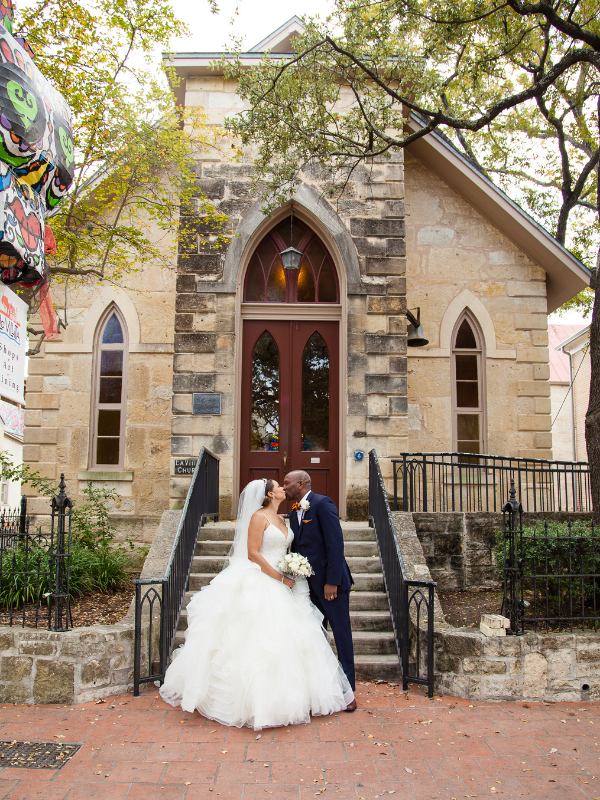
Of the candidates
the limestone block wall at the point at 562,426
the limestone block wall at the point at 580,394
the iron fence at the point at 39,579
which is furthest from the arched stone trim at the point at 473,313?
the limestone block wall at the point at 562,426

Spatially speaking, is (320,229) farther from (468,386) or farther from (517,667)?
(517,667)

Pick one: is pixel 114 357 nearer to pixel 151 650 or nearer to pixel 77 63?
pixel 77 63

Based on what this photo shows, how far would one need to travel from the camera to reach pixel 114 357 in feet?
33.7

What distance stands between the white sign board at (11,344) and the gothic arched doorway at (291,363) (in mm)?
5765

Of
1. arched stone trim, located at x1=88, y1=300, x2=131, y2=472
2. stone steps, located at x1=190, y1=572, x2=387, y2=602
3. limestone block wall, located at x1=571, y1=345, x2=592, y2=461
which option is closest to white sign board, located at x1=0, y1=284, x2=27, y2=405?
stone steps, located at x1=190, y1=572, x2=387, y2=602

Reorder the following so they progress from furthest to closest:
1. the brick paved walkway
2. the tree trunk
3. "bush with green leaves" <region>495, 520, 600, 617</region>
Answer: the tree trunk
"bush with green leaves" <region>495, 520, 600, 617</region>
the brick paved walkway

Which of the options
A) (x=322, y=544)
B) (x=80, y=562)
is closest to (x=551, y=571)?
(x=322, y=544)

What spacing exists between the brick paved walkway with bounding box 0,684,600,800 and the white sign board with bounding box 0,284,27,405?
7.93ft

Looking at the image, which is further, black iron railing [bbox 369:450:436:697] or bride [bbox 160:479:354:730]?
black iron railing [bbox 369:450:436:697]

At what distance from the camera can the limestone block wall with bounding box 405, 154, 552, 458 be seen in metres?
10.2

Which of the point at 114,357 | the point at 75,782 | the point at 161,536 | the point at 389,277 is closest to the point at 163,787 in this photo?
the point at 75,782

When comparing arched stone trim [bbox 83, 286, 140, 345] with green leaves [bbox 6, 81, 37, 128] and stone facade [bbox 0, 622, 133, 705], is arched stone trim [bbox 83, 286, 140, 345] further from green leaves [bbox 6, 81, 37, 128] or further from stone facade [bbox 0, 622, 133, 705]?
green leaves [bbox 6, 81, 37, 128]

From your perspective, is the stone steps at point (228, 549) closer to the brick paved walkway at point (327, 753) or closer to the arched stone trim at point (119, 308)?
the brick paved walkway at point (327, 753)

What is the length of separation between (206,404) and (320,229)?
300 cm
